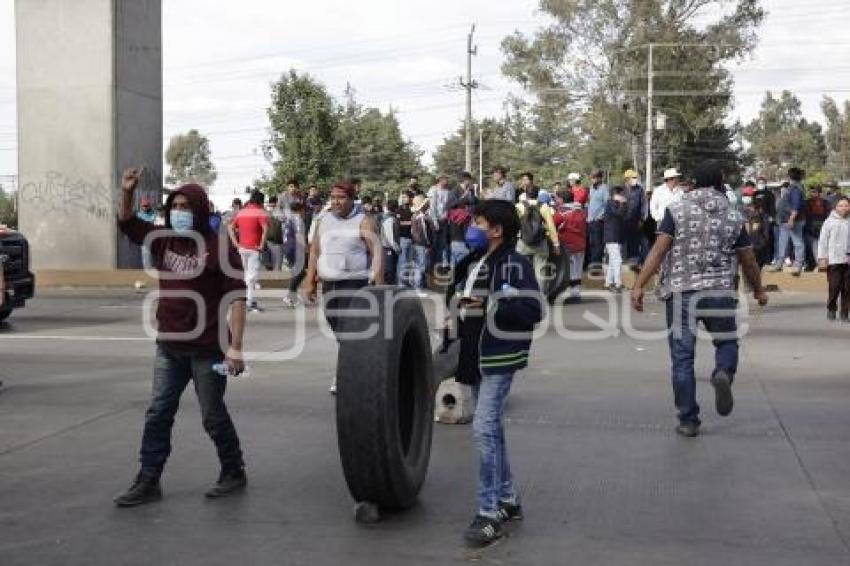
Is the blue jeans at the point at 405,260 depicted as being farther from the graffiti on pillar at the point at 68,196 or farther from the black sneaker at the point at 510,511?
the black sneaker at the point at 510,511

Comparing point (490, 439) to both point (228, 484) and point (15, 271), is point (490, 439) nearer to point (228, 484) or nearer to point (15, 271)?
point (228, 484)

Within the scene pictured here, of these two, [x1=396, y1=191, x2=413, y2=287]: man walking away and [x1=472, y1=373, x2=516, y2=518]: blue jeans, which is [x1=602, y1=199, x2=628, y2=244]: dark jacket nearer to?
[x1=396, y1=191, x2=413, y2=287]: man walking away

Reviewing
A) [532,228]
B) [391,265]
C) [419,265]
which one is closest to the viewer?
[532,228]

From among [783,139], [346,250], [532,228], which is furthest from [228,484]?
[783,139]

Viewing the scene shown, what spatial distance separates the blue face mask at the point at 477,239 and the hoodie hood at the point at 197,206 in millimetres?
1440

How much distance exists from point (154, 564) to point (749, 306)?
42.0 ft

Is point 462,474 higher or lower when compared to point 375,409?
lower

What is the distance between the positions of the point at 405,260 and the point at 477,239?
13601 mm

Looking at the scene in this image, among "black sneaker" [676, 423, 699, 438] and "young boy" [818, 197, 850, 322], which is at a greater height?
"young boy" [818, 197, 850, 322]

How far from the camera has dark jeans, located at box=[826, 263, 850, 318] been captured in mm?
13992

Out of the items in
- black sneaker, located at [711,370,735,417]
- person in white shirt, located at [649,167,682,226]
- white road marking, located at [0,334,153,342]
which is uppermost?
person in white shirt, located at [649,167,682,226]

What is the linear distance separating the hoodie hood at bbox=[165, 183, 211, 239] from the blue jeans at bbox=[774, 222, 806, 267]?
49.2ft

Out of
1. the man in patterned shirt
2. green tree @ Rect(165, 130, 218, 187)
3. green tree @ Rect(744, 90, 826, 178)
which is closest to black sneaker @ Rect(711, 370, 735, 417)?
the man in patterned shirt

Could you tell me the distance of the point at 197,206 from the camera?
590 centimetres
